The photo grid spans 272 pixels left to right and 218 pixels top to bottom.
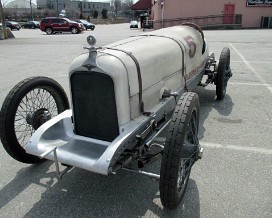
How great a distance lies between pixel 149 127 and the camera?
3236 millimetres

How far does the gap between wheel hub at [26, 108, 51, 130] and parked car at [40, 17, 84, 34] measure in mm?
29684

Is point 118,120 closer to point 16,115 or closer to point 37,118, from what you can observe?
point 37,118

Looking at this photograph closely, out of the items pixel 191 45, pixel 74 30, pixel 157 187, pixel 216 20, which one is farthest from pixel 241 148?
pixel 216 20

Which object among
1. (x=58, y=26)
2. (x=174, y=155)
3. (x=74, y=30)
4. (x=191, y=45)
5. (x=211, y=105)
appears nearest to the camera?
(x=174, y=155)

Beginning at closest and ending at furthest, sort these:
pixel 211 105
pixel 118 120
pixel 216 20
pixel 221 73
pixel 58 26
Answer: pixel 118 120 < pixel 221 73 < pixel 211 105 < pixel 58 26 < pixel 216 20

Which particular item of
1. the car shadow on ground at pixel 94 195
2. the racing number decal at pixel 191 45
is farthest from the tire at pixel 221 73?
the car shadow on ground at pixel 94 195

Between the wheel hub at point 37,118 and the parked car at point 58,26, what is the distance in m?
29.7

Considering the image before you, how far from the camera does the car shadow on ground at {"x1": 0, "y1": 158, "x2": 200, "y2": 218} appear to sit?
9.56 feet

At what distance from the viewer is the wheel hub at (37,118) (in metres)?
3.67

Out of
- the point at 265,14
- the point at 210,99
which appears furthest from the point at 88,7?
the point at 210,99

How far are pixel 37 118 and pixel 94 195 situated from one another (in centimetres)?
125

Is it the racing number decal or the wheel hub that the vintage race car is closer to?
the wheel hub

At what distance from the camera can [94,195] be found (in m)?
3.16

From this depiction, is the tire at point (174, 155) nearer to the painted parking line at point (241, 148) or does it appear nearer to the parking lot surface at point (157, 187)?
the parking lot surface at point (157, 187)
